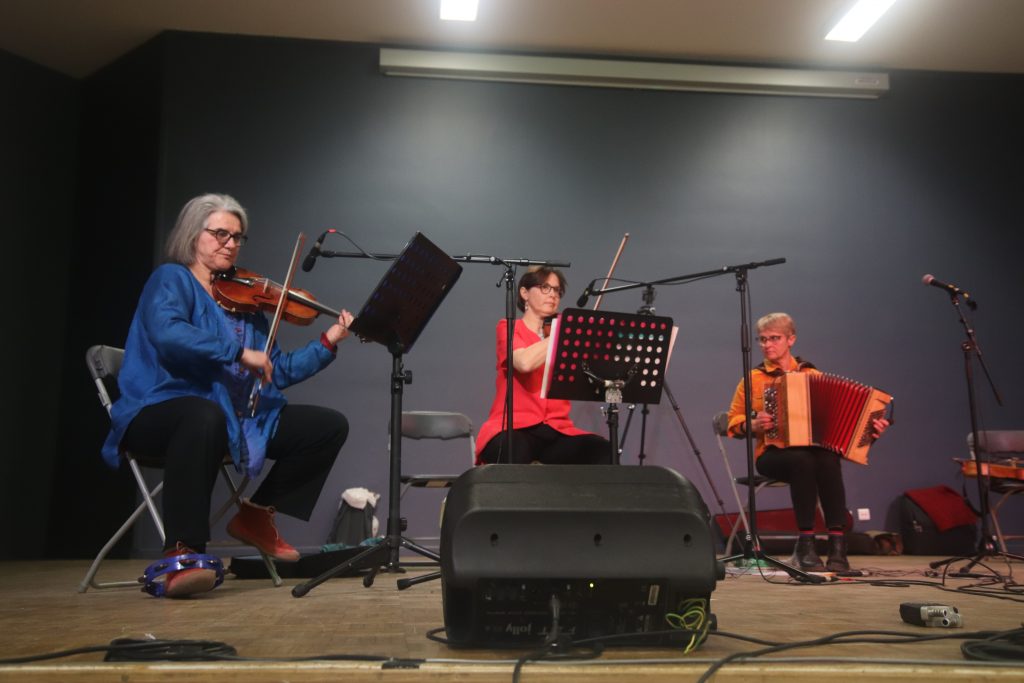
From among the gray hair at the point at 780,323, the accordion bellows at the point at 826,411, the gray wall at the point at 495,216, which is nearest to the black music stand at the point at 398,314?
the accordion bellows at the point at 826,411

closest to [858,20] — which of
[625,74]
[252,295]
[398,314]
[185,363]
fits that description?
[625,74]

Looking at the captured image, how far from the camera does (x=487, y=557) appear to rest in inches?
55.1

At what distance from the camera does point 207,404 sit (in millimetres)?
2535

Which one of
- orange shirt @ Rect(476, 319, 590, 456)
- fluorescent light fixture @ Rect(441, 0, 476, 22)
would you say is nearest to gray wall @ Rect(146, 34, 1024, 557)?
fluorescent light fixture @ Rect(441, 0, 476, 22)

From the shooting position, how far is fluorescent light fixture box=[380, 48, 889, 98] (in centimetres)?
519

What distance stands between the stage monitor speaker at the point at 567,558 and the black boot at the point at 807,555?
2328 mm

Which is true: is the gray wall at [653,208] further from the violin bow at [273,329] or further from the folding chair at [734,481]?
the violin bow at [273,329]

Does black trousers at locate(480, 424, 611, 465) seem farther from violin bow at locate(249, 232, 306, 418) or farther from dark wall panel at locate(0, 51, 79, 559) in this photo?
dark wall panel at locate(0, 51, 79, 559)

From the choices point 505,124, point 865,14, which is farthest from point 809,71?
point 505,124

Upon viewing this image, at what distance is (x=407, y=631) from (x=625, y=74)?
14.0ft

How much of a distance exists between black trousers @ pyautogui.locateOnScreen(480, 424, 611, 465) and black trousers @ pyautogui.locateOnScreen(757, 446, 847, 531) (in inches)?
37.9

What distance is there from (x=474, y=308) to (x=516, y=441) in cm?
194

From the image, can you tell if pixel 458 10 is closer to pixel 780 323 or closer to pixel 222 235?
pixel 780 323

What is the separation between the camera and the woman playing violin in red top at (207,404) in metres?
2.46
